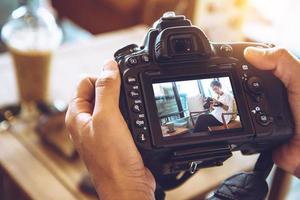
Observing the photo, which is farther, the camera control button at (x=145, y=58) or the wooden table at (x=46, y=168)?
the wooden table at (x=46, y=168)

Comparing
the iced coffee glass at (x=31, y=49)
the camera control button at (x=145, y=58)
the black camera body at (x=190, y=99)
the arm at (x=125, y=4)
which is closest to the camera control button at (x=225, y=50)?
the black camera body at (x=190, y=99)

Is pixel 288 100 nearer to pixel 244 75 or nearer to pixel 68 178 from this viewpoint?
pixel 244 75

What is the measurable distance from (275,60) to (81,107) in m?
0.28

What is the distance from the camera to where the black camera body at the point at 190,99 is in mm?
681

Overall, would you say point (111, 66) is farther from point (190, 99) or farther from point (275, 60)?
point (275, 60)

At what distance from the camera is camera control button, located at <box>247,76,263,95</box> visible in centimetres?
73

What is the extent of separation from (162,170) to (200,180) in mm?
334

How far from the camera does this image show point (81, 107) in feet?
2.38

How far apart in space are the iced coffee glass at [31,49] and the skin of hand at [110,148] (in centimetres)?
50

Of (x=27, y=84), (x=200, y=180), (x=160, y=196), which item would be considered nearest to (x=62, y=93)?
(x=27, y=84)

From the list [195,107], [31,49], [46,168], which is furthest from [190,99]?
[31,49]

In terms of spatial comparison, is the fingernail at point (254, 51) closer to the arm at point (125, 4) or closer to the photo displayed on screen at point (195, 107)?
the photo displayed on screen at point (195, 107)

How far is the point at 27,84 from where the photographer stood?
3.92 ft

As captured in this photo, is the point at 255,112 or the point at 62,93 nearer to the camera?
the point at 255,112
